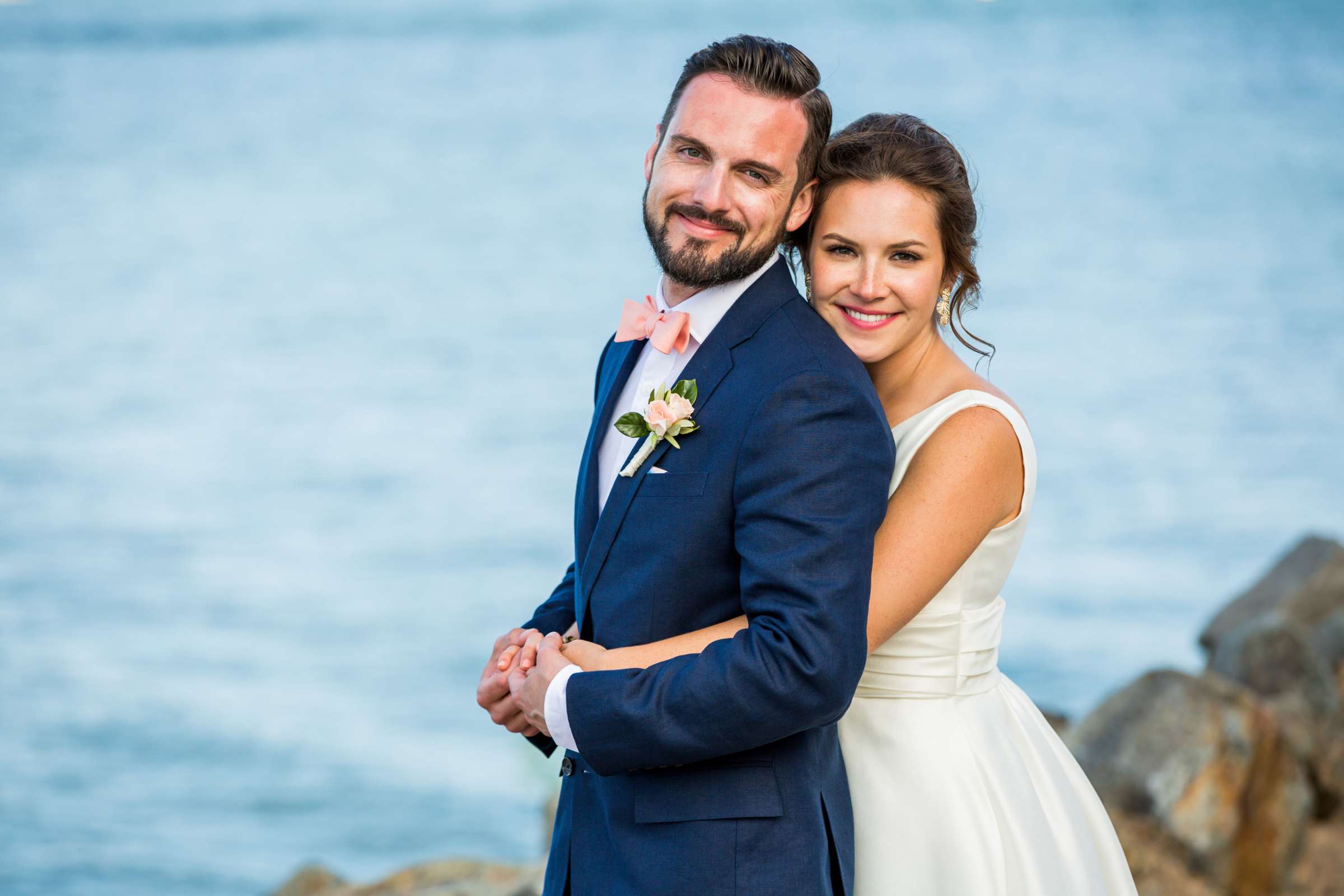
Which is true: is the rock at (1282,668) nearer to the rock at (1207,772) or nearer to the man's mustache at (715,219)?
the rock at (1207,772)

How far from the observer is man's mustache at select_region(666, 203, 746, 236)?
221 centimetres

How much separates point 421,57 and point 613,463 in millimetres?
26995

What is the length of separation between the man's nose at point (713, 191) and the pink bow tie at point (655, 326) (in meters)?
0.18

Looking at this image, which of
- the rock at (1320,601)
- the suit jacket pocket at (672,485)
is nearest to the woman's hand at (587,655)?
the suit jacket pocket at (672,485)

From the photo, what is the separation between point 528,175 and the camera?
24312 millimetres

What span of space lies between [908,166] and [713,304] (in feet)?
1.49

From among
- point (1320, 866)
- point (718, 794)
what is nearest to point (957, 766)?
point (718, 794)

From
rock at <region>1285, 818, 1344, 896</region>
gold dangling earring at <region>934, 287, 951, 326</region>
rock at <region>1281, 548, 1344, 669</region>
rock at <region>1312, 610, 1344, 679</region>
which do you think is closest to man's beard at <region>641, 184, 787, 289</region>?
gold dangling earring at <region>934, 287, 951, 326</region>

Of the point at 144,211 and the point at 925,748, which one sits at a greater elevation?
the point at 144,211

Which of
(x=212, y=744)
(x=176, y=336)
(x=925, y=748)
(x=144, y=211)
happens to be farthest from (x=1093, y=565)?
(x=144, y=211)

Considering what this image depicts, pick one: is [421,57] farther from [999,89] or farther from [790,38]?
[999,89]

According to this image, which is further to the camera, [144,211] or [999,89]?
[144,211]

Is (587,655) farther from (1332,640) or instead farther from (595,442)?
(1332,640)

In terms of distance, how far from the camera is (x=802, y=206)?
244 cm
